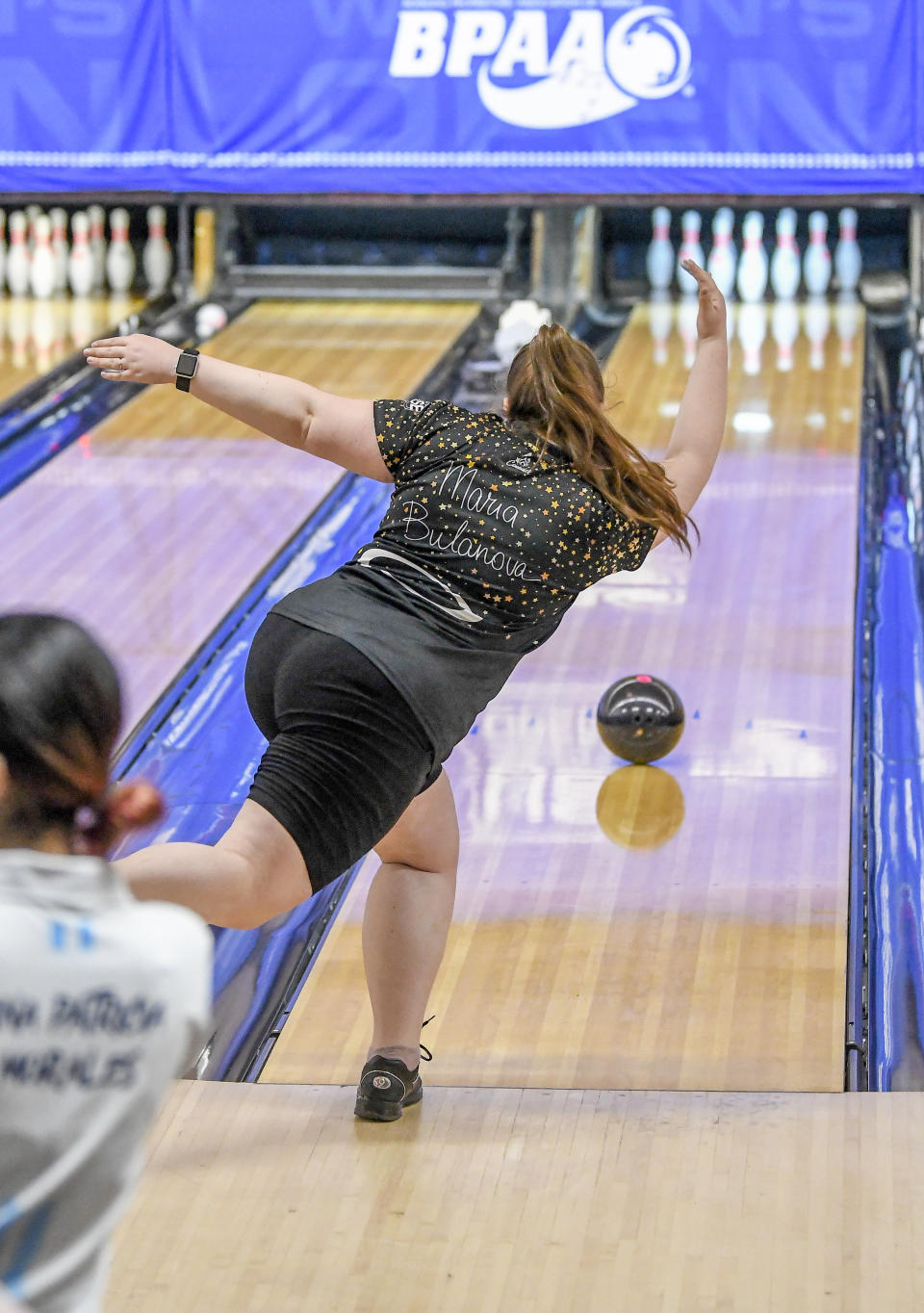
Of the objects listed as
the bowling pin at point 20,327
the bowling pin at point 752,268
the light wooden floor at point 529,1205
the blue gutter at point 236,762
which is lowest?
the bowling pin at point 20,327

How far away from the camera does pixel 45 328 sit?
21.1 ft

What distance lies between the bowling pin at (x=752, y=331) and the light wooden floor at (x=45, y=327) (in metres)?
2.27

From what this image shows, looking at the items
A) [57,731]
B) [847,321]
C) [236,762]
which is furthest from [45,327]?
[57,731]

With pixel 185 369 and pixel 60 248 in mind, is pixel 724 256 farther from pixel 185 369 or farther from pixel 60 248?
pixel 185 369

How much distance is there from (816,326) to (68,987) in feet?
19.3

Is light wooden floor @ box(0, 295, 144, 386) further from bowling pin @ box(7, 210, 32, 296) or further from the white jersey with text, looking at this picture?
the white jersey with text

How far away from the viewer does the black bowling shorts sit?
72.2 inches

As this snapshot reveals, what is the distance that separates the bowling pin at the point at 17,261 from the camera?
23.3 ft

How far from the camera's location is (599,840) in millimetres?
3006

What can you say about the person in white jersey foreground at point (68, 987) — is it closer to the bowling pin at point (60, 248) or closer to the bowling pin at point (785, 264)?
the bowling pin at point (785, 264)

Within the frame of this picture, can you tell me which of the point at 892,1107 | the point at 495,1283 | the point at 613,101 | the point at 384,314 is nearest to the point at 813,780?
the point at 892,1107

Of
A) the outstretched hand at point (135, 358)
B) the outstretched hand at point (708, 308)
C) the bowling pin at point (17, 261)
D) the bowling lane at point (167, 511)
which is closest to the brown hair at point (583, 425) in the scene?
the outstretched hand at point (708, 308)

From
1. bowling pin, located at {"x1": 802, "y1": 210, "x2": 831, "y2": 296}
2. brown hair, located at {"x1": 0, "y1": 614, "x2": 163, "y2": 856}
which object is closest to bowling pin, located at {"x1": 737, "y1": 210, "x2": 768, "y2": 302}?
bowling pin, located at {"x1": 802, "y1": 210, "x2": 831, "y2": 296}

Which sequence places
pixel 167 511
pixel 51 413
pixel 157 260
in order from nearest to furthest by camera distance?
pixel 167 511, pixel 51 413, pixel 157 260
